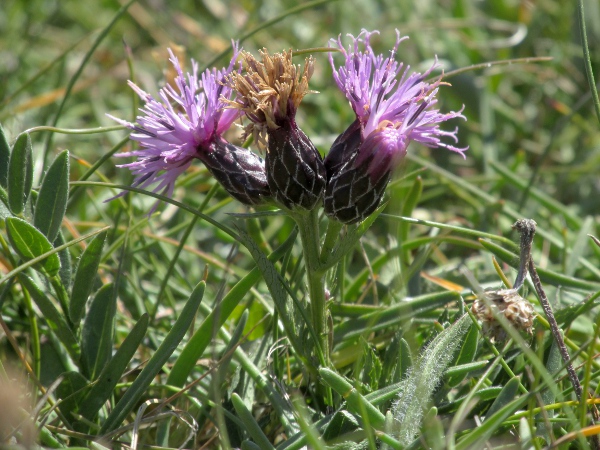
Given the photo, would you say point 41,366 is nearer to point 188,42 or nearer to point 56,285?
point 56,285

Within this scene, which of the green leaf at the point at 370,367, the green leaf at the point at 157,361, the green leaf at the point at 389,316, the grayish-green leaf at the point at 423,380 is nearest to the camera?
the grayish-green leaf at the point at 423,380

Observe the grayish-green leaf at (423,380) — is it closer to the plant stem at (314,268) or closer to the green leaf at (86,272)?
the plant stem at (314,268)

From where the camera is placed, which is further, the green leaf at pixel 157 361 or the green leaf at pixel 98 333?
the green leaf at pixel 98 333

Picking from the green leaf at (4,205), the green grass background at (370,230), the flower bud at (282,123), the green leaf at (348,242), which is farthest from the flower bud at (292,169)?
the green leaf at (4,205)

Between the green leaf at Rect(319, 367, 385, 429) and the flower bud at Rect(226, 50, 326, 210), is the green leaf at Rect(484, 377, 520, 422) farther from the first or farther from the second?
the flower bud at Rect(226, 50, 326, 210)

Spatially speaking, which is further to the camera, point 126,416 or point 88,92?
point 88,92

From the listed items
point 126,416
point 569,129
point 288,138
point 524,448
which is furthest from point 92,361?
point 569,129
